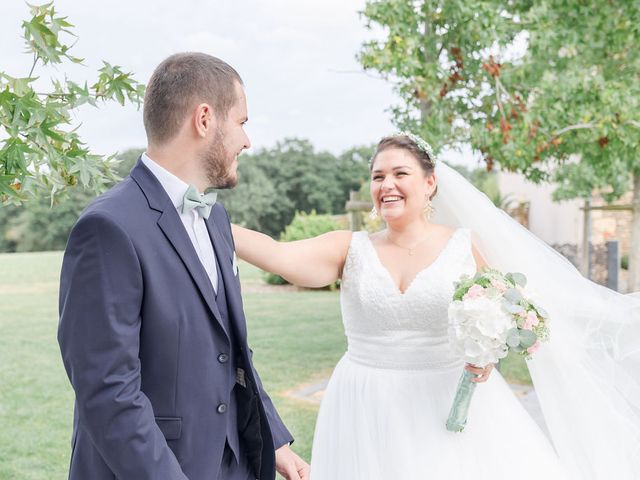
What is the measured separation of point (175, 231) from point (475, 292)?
4.75 feet

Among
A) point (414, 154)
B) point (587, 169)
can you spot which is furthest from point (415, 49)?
point (587, 169)

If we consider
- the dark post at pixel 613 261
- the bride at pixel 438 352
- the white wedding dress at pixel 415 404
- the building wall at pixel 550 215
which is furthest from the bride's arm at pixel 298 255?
the building wall at pixel 550 215

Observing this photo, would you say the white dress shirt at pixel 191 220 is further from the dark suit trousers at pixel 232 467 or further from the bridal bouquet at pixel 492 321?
the bridal bouquet at pixel 492 321

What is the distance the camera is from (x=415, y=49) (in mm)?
6703

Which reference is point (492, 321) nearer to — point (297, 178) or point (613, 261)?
point (613, 261)

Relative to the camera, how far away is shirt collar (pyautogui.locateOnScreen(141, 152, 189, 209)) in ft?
6.02

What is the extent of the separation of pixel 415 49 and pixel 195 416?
5.62 m

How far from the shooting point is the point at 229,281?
190 centimetres

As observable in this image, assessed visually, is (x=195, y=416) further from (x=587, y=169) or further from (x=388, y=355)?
(x=587, y=169)

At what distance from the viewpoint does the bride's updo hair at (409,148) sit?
331 cm

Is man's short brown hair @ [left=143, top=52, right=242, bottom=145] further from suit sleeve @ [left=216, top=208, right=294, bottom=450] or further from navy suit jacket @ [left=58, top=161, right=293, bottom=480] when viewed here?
suit sleeve @ [left=216, top=208, right=294, bottom=450]

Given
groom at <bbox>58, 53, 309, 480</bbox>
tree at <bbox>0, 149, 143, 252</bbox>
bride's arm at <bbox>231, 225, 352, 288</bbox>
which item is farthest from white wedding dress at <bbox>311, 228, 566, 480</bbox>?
tree at <bbox>0, 149, 143, 252</bbox>

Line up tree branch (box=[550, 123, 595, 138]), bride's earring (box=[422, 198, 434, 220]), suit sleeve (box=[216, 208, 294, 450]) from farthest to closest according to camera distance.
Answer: tree branch (box=[550, 123, 595, 138]), bride's earring (box=[422, 198, 434, 220]), suit sleeve (box=[216, 208, 294, 450])

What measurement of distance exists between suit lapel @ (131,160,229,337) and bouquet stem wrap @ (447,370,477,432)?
58.7 inches
